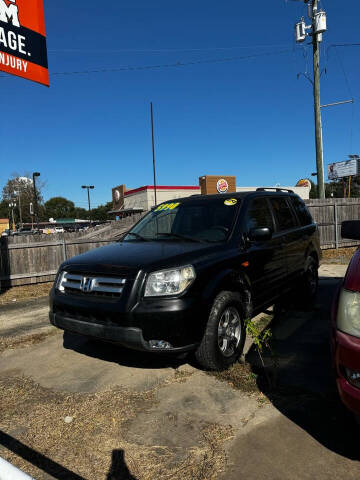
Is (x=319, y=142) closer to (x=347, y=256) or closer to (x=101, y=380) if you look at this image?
(x=347, y=256)

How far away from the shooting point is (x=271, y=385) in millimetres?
3055

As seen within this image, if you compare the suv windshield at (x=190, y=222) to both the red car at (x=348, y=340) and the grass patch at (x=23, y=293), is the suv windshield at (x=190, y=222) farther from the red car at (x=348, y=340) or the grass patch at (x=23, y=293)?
the grass patch at (x=23, y=293)

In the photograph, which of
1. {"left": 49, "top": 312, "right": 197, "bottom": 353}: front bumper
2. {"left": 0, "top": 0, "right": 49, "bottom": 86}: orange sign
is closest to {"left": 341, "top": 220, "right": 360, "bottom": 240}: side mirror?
{"left": 49, "top": 312, "right": 197, "bottom": 353}: front bumper

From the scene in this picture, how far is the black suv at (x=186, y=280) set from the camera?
115 inches

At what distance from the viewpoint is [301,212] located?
219 inches

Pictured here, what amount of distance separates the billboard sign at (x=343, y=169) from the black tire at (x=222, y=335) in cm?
2949

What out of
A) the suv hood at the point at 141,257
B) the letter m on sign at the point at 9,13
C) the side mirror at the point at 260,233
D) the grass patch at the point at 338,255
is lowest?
the grass patch at the point at 338,255

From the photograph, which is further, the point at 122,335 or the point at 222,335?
the point at 222,335

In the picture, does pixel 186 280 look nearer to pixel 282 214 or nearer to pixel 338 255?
pixel 282 214

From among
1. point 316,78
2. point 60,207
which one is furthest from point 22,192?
point 316,78

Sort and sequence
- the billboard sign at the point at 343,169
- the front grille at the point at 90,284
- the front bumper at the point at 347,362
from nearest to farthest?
the front bumper at the point at 347,362
the front grille at the point at 90,284
the billboard sign at the point at 343,169

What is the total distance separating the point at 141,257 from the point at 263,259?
5.30 ft

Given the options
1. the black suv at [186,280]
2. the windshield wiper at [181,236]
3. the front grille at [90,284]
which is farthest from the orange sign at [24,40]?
the front grille at [90,284]

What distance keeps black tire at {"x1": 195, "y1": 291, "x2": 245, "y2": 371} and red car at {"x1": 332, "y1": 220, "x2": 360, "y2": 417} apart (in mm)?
1167
